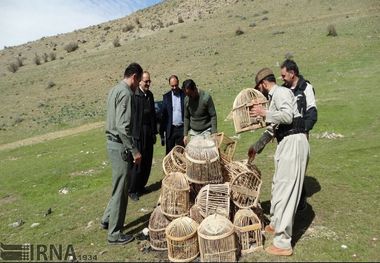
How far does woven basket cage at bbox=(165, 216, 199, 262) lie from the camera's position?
7.25m

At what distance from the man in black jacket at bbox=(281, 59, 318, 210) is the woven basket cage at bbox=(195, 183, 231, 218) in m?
1.75

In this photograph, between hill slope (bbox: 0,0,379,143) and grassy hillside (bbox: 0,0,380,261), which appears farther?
hill slope (bbox: 0,0,379,143)

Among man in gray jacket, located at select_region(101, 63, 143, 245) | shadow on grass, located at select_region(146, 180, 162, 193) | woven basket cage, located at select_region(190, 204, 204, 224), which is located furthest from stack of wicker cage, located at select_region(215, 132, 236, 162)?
shadow on grass, located at select_region(146, 180, 162, 193)

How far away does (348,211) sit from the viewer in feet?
30.3

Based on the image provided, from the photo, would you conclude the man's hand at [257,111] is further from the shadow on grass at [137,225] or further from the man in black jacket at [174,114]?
the shadow on grass at [137,225]

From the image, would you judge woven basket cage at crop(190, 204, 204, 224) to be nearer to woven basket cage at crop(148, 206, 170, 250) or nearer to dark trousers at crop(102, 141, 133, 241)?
woven basket cage at crop(148, 206, 170, 250)

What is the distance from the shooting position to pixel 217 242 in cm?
697

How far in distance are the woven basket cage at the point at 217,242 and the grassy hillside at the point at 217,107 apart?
0.47m

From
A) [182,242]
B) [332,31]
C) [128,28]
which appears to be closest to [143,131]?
[182,242]

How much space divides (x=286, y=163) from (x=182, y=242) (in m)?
2.11

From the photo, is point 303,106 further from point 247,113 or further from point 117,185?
point 117,185

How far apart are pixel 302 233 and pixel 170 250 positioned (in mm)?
2478

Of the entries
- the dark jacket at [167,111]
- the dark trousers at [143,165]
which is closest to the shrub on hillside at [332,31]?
the dark jacket at [167,111]

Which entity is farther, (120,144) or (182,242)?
(120,144)
